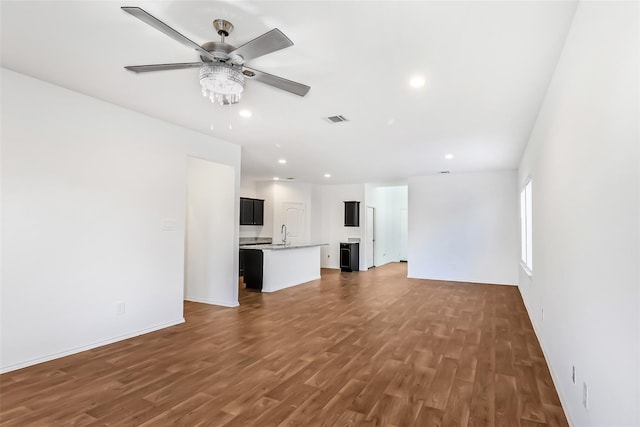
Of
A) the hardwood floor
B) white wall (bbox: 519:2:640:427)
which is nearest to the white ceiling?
white wall (bbox: 519:2:640:427)

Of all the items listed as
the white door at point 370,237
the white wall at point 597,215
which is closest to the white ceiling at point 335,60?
the white wall at point 597,215

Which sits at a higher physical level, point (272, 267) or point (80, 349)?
point (272, 267)

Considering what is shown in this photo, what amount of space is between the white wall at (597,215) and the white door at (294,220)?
25.2ft

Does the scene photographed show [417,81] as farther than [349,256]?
No

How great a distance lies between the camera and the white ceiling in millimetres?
2057

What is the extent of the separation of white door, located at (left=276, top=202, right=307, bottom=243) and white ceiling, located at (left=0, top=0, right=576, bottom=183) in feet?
17.4

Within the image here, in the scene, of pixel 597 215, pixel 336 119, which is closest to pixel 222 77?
pixel 336 119

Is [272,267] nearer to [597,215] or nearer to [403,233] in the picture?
[597,215]

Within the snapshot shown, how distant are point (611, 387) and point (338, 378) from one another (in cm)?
196

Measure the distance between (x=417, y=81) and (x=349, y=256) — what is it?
7158 mm

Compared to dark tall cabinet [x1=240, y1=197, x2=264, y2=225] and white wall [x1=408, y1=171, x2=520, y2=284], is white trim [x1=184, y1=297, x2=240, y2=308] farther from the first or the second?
white wall [x1=408, y1=171, x2=520, y2=284]

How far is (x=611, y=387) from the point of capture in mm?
1456

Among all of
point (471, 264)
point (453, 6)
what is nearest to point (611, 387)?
point (453, 6)

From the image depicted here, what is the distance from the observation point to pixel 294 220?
10.0 metres
